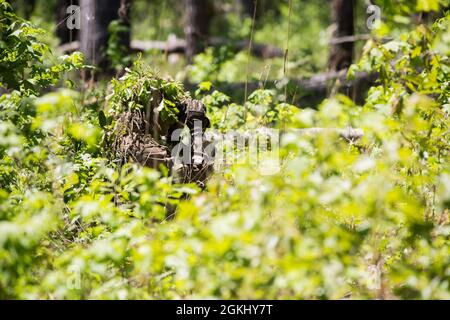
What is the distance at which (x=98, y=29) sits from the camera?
312 inches

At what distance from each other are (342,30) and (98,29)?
12.1 ft

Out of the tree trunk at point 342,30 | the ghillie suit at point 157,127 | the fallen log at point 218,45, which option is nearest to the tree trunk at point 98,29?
the tree trunk at point 342,30

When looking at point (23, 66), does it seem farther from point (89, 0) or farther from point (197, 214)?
Result: point (89, 0)

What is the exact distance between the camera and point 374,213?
2.38 metres

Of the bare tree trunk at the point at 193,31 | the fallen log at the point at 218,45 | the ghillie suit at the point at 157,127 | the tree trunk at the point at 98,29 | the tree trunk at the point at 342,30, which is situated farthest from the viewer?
the fallen log at the point at 218,45

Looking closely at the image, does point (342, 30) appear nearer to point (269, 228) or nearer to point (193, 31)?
point (193, 31)

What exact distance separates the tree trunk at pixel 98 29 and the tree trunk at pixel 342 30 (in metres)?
3.31

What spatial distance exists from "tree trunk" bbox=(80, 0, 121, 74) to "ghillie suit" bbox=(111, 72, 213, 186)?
3.41 meters

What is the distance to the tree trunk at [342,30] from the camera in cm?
899

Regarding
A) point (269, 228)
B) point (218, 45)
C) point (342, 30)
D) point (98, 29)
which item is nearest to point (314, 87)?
point (342, 30)

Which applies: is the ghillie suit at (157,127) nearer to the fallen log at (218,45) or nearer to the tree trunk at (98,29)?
the tree trunk at (98,29)

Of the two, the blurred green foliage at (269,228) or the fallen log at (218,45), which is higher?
the fallen log at (218,45)
